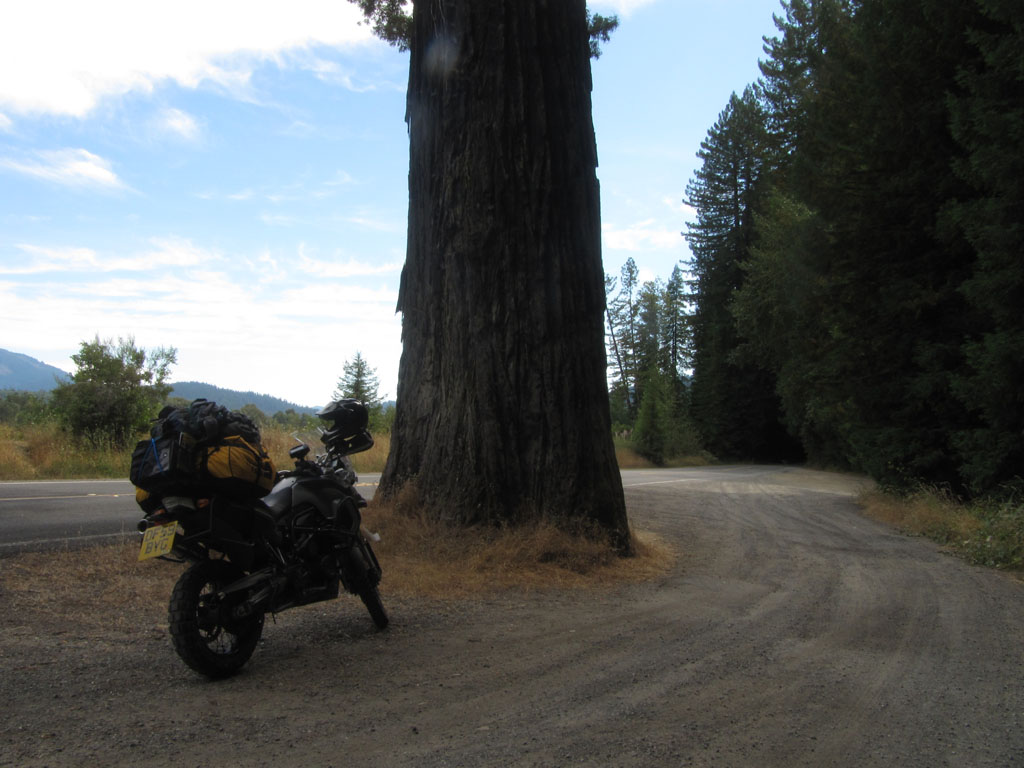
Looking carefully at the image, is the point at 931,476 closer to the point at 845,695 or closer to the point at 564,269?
the point at 564,269

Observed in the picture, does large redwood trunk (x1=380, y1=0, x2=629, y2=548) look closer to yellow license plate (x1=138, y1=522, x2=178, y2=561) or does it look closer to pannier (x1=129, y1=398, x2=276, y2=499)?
pannier (x1=129, y1=398, x2=276, y2=499)

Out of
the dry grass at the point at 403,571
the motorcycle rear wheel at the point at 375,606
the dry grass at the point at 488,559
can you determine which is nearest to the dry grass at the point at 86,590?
the dry grass at the point at 403,571

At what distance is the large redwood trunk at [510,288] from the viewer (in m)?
7.36

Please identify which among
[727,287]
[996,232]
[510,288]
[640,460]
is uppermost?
[727,287]

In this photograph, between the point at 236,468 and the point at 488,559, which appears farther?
the point at 488,559

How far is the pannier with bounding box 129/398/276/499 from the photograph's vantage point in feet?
12.9

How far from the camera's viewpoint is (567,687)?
4.00m

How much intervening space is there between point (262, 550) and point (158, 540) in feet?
2.18

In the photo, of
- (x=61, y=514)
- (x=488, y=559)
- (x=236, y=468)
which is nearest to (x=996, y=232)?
(x=488, y=559)

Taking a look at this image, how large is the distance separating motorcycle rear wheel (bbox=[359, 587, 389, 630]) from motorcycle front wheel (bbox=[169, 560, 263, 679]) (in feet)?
2.81

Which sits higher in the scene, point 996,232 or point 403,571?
point 996,232

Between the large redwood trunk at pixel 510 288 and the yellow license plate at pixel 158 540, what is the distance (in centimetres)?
353

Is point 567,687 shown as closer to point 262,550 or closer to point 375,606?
point 375,606

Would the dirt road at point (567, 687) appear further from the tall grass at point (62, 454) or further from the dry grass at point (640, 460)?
the dry grass at point (640, 460)
